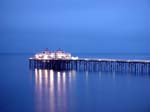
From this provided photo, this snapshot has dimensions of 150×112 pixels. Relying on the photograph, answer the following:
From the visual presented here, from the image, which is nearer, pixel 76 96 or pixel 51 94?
pixel 76 96

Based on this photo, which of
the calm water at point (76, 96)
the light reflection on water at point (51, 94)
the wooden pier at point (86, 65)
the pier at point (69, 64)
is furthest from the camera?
the pier at point (69, 64)

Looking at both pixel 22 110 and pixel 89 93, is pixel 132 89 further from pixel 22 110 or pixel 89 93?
pixel 22 110

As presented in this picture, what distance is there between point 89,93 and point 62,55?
88.3ft

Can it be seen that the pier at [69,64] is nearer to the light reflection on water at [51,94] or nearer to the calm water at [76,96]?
the light reflection on water at [51,94]

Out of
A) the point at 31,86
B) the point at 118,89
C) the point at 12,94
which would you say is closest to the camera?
the point at 12,94

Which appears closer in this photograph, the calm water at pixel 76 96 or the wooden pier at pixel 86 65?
the calm water at pixel 76 96

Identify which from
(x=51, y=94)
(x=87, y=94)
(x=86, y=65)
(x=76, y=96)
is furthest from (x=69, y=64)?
(x=76, y=96)

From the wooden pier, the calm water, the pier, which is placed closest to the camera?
the calm water

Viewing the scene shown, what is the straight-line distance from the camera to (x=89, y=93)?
100 feet

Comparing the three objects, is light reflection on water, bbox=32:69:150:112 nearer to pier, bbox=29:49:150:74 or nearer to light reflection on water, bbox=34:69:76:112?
light reflection on water, bbox=34:69:76:112

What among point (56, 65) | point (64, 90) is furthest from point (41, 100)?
point (56, 65)

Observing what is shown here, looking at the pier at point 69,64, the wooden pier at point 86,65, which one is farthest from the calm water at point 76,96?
the pier at point 69,64

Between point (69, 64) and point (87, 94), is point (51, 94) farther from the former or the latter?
point (69, 64)

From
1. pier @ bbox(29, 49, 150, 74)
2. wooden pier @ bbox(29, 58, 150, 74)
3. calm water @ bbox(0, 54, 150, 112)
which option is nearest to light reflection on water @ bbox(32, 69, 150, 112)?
calm water @ bbox(0, 54, 150, 112)
